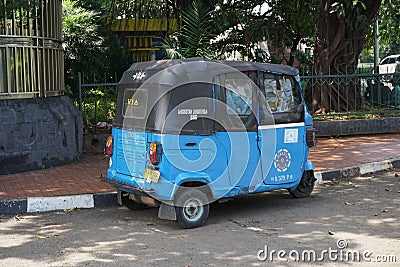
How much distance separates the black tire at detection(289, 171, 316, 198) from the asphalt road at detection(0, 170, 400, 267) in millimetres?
108

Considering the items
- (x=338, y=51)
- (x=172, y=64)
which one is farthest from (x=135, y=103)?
(x=338, y=51)

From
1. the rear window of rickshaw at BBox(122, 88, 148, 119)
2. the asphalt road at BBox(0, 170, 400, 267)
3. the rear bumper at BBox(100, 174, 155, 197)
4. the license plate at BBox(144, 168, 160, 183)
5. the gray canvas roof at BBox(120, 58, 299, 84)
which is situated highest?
the gray canvas roof at BBox(120, 58, 299, 84)

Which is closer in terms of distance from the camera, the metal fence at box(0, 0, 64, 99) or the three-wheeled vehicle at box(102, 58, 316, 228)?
the three-wheeled vehicle at box(102, 58, 316, 228)

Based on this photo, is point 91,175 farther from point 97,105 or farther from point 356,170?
point 356,170

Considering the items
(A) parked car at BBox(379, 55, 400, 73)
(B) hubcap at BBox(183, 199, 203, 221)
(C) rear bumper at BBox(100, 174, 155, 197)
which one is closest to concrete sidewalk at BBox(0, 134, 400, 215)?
(C) rear bumper at BBox(100, 174, 155, 197)

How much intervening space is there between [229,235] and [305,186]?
6.89 feet

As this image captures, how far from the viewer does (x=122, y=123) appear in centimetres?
716

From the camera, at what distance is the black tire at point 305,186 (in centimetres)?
801

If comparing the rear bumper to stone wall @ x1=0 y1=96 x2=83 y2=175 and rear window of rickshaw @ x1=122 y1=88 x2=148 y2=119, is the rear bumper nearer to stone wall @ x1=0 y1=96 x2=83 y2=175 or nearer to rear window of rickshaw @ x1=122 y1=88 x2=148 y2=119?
rear window of rickshaw @ x1=122 y1=88 x2=148 y2=119

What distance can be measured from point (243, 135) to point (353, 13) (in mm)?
8532

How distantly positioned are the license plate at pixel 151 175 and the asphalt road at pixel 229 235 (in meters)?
0.57

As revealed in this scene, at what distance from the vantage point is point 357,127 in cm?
1366

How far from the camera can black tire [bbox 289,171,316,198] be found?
315 inches

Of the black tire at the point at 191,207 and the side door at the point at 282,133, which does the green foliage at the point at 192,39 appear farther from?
the black tire at the point at 191,207
